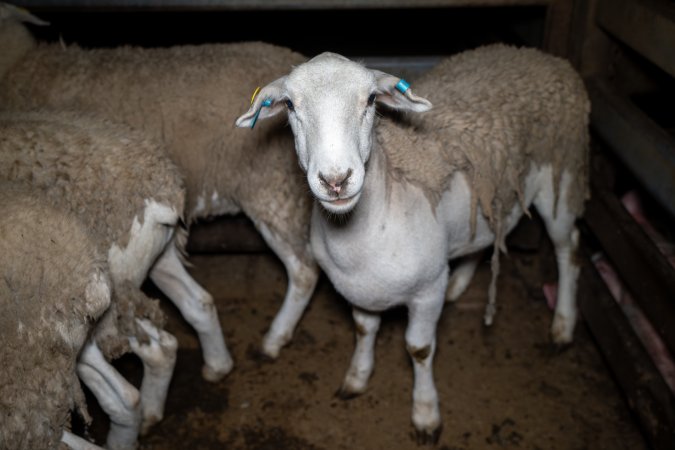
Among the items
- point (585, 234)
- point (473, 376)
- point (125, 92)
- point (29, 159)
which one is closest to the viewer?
point (29, 159)

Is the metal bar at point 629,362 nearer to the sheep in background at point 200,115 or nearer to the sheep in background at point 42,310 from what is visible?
the sheep in background at point 200,115

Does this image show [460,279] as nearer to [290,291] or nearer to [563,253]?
[563,253]

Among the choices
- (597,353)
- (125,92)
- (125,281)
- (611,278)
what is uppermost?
(125,92)

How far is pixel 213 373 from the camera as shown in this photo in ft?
13.0

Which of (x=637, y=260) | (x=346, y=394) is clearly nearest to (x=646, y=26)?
(x=637, y=260)

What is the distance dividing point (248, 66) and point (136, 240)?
50.8 inches

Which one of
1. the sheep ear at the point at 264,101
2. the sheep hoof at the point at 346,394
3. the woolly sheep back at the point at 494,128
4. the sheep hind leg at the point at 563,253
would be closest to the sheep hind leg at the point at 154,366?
the sheep hoof at the point at 346,394

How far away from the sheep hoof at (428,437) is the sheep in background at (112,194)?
1.43 metres

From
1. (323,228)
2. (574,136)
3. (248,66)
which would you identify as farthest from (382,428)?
(248,66)

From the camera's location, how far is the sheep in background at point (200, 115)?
3.62 meters

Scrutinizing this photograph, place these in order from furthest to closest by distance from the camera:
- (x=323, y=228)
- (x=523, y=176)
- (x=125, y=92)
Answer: (x=125, y=92)
(x=523, y=176)
(x=323, y=228)

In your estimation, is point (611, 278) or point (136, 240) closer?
point (136, 240)

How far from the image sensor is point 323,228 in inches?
119

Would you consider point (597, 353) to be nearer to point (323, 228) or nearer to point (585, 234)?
point (585, 234)
